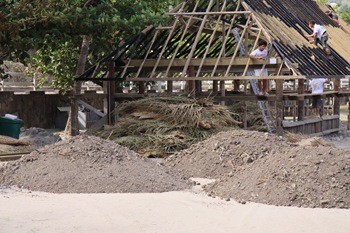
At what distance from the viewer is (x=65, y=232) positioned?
10836mm

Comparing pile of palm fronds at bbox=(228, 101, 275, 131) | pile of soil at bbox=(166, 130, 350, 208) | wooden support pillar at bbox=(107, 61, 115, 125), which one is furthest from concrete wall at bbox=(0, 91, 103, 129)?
pile of soil at bbox=(166, 130, 350, 208)

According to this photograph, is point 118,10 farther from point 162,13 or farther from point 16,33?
point 16,33

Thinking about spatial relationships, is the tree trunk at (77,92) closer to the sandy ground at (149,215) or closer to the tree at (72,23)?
the tree at (72,23)

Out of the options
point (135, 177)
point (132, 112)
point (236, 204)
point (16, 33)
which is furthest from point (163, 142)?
point (236, 204)

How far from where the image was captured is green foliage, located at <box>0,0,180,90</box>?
2130cm

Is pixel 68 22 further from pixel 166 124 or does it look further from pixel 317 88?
pixel 317 88

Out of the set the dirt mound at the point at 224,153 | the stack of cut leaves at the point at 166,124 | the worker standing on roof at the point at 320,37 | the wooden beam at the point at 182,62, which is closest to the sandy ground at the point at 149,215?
the dirt mound at the point at 224,153

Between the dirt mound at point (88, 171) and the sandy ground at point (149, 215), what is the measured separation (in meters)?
0.44

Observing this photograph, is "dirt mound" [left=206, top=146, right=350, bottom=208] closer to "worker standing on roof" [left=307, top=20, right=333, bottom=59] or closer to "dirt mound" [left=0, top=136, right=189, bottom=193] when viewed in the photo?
"dirt mound" [left=0, top=136, right=189, bottom=193]

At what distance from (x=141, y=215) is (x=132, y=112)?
10.2m

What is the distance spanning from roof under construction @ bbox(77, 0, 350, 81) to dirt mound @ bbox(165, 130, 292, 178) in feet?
16.1

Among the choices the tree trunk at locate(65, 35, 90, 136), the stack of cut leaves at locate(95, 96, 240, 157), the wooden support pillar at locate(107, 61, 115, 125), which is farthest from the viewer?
the tree trunk at locate(65, 35, 90, 136)

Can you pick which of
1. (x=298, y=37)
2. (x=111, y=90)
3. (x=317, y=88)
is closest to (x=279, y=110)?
(x=298, y=37)

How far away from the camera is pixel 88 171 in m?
14.6
